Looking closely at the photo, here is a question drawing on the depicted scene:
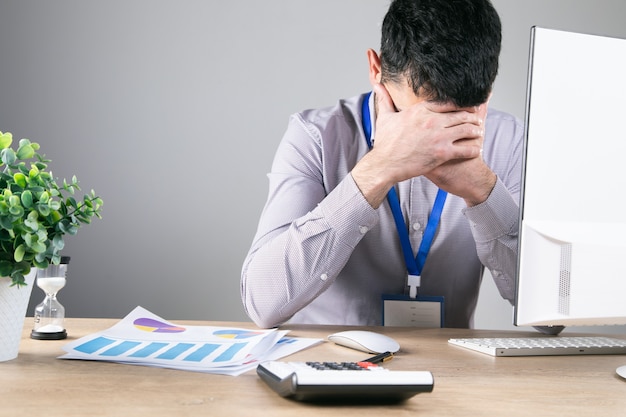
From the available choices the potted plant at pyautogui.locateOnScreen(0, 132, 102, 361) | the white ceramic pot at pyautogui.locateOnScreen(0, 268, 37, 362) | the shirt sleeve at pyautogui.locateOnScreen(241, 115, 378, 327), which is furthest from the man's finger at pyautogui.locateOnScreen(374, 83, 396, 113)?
the white ceramic pot at pyautogui.locateOnScreen(0, 268, 37, 362)

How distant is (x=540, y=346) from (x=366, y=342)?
30 cm

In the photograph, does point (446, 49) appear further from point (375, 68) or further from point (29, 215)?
point (29, 215)

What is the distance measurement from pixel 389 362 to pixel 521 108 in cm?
253

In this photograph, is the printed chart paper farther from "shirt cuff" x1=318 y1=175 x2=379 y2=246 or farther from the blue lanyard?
the blue lanyard

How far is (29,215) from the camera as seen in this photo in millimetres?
879

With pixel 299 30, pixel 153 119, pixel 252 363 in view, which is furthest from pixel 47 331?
pixel 299 30

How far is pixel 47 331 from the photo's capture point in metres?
1.10

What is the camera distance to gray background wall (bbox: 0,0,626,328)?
9.63 feet

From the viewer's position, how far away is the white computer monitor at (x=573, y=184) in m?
0.86

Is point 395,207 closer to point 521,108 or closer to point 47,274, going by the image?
point 47,274

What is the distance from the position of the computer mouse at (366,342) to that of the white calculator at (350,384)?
0.93ft

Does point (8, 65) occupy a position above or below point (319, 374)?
above

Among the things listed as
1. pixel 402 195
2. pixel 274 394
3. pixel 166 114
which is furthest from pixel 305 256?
pixel 166 114

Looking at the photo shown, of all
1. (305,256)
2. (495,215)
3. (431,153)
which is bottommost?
(305,256)
